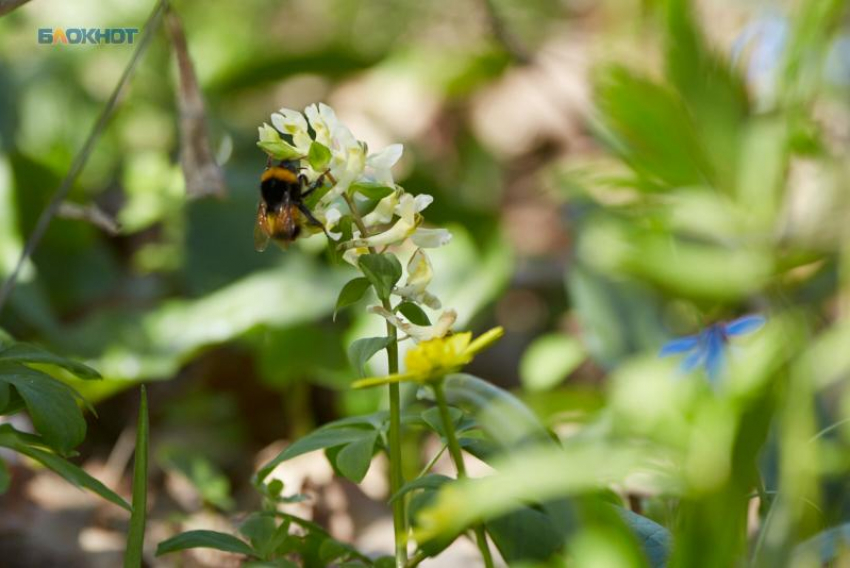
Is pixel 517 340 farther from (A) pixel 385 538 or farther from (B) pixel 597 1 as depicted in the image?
(B) pixel 597 1

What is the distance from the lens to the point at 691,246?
66.3 inches

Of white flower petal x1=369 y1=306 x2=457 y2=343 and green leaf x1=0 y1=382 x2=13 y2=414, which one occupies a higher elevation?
green leaf x1=0 y1=382 x2=13 y2=414

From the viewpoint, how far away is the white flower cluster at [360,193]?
2.32ft

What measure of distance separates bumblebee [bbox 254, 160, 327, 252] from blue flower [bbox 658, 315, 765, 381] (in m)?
0.34

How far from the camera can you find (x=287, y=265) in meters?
1.58

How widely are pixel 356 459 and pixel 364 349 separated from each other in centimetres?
7

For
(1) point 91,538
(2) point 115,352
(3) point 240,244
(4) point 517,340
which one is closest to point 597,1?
(4) point 517,340

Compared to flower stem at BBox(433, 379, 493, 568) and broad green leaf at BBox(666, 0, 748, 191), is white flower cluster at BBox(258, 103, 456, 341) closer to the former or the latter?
flower stem at BBox(433, 379, 493, 568)

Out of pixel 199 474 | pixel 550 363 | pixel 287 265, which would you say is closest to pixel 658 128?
pixel 550 363

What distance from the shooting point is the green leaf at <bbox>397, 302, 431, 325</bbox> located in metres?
0.74

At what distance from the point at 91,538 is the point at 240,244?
23.3 inches

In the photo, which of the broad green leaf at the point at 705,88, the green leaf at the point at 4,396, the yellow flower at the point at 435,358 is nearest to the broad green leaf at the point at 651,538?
the yellow flower at the point at 435,358

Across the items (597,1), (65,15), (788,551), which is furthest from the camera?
(597,1)

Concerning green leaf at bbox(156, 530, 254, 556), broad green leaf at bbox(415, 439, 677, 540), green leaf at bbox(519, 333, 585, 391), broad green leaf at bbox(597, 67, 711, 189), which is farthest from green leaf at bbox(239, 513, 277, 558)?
broad green leaf at bbox(597, 67, 711, 189)
